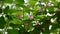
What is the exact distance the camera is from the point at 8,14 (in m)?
0.69

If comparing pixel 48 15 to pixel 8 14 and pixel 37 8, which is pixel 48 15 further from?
pixel 8 14

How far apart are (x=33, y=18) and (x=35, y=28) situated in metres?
0.05

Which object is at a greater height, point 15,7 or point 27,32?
point 15,7

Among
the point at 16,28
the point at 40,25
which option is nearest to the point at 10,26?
the point at 16,28

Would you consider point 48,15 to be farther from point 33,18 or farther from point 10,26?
point 10,26

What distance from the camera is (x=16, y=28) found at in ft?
2.34

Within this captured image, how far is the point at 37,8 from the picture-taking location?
71 cm

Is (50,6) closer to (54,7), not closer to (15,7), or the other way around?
(54,7)

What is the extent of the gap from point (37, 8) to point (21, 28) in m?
0.11

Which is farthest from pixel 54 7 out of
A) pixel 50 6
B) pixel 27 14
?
pixel 27 14

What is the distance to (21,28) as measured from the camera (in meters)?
0.72

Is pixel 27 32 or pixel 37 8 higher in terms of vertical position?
pixel 37 8

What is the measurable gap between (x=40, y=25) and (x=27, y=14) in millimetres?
77

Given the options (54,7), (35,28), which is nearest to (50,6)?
(54,7)
